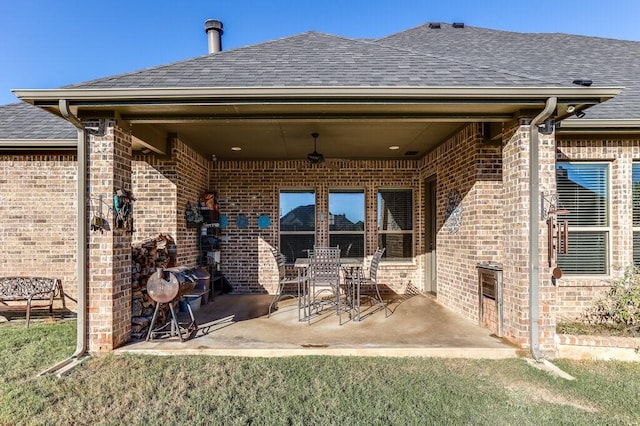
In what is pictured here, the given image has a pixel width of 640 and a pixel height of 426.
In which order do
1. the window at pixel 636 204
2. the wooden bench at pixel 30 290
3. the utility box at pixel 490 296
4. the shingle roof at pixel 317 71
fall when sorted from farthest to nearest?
the wooden bench at pixel 30 290
the window at pixel 636 204
the utility box at pixel 490 296
the shingle roof at pixel 317 71

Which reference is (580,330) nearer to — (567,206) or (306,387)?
(567,206)

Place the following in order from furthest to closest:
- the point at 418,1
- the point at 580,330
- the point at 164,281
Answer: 1. the point at 418,1
2. the point at 580,330
3. the point at 164,281

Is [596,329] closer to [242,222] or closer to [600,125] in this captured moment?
[600,125]

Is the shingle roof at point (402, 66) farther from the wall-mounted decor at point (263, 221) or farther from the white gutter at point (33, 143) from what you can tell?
the wall-mounted decor at point (263, 221)

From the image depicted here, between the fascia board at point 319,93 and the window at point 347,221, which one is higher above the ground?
the fascia board at point 319,93

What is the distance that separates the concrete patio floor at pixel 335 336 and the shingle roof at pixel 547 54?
3.30 m

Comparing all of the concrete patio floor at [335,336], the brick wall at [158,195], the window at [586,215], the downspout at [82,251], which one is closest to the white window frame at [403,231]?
the concrete patio floor at [335,336]

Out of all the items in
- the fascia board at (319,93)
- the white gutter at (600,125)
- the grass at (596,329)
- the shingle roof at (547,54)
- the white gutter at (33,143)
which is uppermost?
the shingle roof at (547,54)

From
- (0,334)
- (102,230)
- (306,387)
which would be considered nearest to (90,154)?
(102,230)

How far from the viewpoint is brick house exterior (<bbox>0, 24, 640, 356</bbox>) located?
390cm

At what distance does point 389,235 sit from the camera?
785 cm

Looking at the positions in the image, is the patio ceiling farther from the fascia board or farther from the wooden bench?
the wooden bench

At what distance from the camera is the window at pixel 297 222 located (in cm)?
788

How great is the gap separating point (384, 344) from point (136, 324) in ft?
9.57
